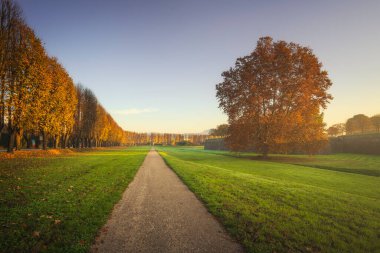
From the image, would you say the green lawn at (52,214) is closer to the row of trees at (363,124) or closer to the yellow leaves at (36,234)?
the yellow leaves at (36,234)

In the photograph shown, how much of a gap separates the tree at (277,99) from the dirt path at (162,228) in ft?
67.2

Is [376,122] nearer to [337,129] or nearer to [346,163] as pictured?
[337,129]

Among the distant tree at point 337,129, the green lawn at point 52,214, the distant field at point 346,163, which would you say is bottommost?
the distant field at point 346,163

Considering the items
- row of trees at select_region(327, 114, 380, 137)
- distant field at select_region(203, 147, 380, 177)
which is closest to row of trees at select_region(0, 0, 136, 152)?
distant field at select_region(203, 147, 380, 177)

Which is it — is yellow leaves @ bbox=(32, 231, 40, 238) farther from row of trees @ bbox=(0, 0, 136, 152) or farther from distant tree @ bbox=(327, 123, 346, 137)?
distant tree @ bbox=(327, 123, 346, 137)

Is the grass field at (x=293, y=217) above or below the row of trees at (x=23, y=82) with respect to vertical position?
below

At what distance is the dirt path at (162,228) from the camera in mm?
4758

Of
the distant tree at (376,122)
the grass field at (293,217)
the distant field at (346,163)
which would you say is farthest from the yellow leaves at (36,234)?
the distant tree at (376,122)

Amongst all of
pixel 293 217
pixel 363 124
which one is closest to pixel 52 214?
pixel 293 217

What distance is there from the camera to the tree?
85.9 ft

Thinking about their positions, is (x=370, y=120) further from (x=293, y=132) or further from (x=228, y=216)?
(x=228, y=216)

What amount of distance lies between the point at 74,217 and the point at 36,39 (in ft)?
97.4

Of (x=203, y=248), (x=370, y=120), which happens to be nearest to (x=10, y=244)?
(x=203, y=248)

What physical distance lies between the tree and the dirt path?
20.5 metres
